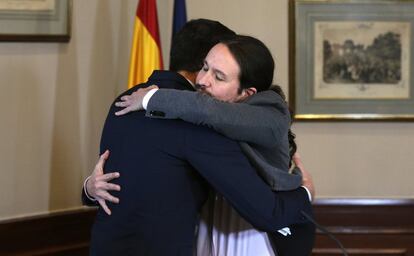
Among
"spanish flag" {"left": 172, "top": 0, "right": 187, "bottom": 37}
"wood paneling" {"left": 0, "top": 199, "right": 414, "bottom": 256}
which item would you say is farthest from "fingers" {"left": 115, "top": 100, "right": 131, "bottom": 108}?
"wood paneling" {"left": 0, "top": 199, "right": 414, "bottom": 256}

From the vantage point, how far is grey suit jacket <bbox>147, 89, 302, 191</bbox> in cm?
169

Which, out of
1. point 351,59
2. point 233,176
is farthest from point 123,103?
point 351,59

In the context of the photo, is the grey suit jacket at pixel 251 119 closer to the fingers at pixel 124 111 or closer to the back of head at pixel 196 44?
the fingers at pixel 124 111

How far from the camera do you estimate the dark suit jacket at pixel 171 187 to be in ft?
5.64

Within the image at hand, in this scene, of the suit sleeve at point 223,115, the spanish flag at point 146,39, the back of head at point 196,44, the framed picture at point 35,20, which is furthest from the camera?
the spanish flag at point 146,39

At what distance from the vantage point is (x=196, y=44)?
1952mm

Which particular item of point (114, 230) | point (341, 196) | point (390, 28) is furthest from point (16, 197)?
A: point (390, 28)

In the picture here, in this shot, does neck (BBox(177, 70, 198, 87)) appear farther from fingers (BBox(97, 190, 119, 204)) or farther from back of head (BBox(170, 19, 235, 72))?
fingers (BBox(97, 190, 119, 204))

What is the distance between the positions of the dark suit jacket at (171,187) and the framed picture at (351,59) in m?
1.74

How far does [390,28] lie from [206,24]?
1821 millimetres

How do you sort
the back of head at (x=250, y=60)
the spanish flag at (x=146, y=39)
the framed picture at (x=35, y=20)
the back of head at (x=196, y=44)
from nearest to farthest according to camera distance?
the back of head at (x=250, y=60)
the back of head at (x=196, y=44)
the framed picture at (x=35, y=20)
the spanish flag at (x=146, y=39)

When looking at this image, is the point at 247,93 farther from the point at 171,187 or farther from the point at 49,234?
the point at 49,234

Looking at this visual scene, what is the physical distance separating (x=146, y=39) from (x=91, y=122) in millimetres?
464

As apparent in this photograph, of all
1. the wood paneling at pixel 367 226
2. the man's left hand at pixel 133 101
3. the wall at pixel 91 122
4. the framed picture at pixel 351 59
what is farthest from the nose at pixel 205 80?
the wood paneling at pixel 367 226
